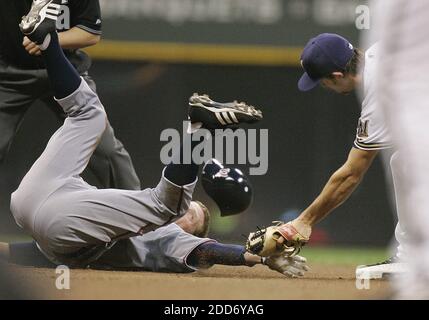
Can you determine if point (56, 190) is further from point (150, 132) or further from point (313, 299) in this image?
point (150, 132)

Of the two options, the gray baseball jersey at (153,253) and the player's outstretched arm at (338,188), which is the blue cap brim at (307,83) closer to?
the player's outstretched arm at (338,188)

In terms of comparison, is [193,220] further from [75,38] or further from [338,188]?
[75,38]

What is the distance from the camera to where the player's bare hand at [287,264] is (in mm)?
3318

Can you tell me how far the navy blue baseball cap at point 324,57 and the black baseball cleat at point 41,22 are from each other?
98 centimetres

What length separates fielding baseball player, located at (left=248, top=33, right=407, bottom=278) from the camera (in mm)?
3289

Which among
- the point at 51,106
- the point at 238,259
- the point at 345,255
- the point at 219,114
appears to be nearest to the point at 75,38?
the point at 51,106

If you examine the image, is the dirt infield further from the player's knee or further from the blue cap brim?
the blue cap brim

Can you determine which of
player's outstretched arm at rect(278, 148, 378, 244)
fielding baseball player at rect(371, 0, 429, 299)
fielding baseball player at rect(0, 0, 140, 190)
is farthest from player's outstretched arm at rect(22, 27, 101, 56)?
fielding baseball player at rect(371, 0, 429, 299)

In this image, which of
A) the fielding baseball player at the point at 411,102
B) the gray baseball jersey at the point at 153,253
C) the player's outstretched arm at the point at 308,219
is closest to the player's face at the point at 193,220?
the gray baseball jersey at the point at 153,253

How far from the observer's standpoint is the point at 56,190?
124 inches

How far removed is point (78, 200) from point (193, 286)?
508mm

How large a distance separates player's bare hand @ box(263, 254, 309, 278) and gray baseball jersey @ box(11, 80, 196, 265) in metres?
0.39

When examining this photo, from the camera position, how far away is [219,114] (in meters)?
3.05

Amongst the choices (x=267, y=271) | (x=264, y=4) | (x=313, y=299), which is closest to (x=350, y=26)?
(x=264, y=4)
